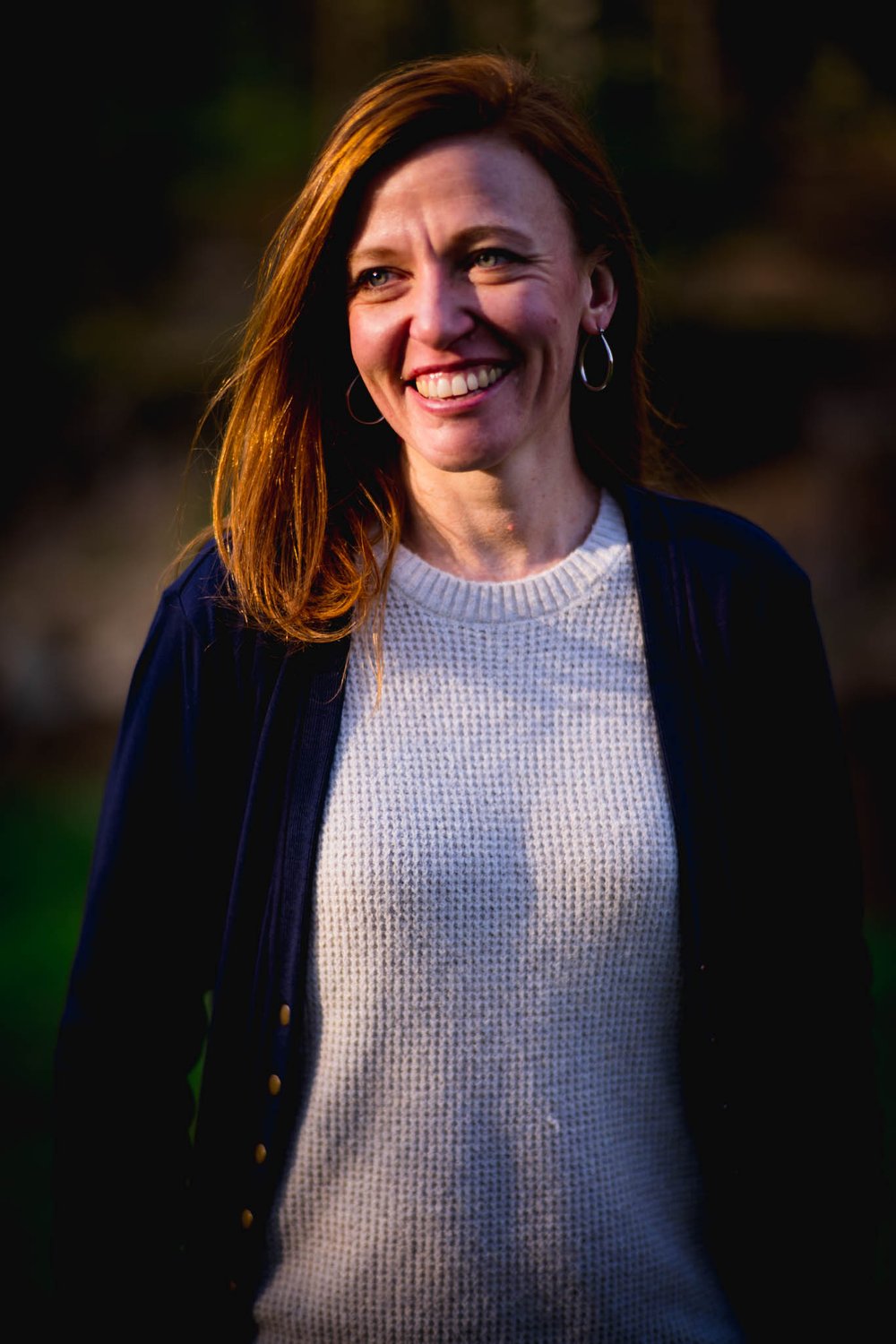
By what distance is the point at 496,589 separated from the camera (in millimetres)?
1814

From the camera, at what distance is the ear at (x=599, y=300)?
1.91m

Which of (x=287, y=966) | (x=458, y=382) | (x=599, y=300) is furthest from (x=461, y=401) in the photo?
(x=287, y=966)

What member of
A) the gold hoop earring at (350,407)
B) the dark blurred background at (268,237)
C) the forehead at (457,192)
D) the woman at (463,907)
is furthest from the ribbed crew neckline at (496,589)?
the dark blurred background at (268,237)

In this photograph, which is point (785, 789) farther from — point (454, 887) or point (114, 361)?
point (114, 361)

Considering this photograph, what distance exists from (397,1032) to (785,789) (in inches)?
26.1

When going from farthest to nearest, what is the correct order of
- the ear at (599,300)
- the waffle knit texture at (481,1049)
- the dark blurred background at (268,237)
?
the dark blurred background at (268,237) < the ear at (599,300) < the waffle knit texture at (481,1049)

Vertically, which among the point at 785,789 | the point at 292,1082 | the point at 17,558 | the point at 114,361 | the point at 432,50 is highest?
the point at 432,50

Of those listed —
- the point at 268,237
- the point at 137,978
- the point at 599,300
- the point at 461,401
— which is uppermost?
the point at 268,237

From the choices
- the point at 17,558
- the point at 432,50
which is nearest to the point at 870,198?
the point at 432,50

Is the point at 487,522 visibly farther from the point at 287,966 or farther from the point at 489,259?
the point at 287,966

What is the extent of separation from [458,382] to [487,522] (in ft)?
0.79

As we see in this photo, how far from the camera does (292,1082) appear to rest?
166cm

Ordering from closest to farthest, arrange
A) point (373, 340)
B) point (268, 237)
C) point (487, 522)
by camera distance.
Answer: point (373, 340) → point (487, 522) → point (268, 237)

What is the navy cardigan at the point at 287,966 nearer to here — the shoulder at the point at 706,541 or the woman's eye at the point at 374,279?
the shoulder at the point at 706,541
